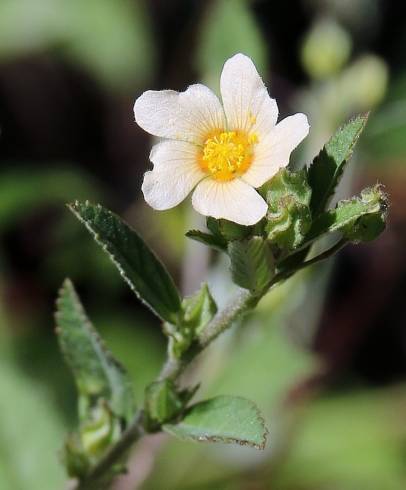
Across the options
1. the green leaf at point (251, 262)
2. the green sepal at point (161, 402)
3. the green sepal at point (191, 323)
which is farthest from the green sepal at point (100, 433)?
the green leaf at point (251, 262)

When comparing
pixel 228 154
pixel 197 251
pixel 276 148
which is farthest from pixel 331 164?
pixel 197 251

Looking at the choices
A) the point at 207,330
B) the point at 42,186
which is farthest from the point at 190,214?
the point at 207,330

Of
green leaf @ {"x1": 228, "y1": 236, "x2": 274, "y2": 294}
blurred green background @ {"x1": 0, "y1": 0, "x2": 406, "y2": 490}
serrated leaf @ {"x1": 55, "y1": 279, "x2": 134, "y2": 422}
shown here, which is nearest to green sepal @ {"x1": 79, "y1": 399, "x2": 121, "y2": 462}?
serrated leaf @ {"x1": 55, "y1": 279, "x2": 134, "y2": 422}

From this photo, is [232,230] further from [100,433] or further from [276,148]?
[100,433]

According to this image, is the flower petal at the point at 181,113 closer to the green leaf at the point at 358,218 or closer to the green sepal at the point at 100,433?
the green leaf at the point at 358,218

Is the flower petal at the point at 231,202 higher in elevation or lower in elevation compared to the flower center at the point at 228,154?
lower
